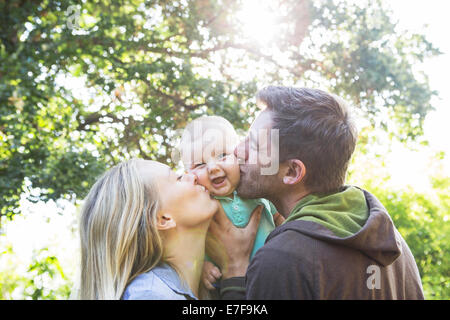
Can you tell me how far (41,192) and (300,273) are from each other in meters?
4.73

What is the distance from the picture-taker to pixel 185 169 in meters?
2.39

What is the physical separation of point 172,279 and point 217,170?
57 cm

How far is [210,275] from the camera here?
2133mm

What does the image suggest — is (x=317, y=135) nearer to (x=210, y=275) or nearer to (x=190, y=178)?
(x=190, y=178)

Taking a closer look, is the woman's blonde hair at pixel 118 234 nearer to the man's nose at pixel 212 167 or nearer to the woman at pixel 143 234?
the woman at pixel 143 234

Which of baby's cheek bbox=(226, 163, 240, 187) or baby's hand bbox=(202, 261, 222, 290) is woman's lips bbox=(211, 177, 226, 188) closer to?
baby's cheek bbox=(226, 163, 240, 187)

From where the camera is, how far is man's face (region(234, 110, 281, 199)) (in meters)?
1.95

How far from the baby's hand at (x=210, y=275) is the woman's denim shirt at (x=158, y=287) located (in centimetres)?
20

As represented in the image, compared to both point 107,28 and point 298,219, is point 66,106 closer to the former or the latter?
point 107,28

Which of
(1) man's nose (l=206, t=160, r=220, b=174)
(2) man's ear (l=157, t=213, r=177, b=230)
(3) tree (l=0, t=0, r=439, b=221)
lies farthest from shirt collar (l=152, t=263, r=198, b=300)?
(3) tree (l=0, t=0, r=439, b=221)

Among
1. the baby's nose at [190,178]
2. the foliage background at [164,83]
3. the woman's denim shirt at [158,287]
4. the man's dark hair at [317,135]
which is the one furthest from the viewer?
the foliage background at [164,83]

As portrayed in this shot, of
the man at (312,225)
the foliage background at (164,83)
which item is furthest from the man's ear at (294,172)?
the foliage background at (164,83)

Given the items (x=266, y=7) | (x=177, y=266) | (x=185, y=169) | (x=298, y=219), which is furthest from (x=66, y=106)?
(x=298, y=219)

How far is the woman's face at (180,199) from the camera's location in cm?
202
